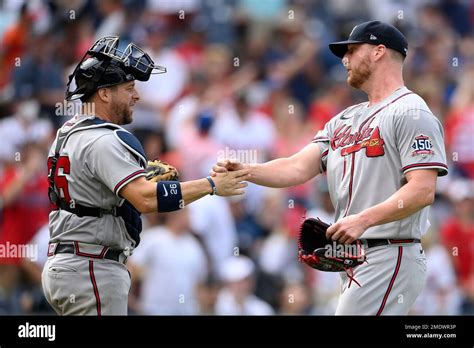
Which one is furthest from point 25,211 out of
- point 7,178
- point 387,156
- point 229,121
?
point 387,156

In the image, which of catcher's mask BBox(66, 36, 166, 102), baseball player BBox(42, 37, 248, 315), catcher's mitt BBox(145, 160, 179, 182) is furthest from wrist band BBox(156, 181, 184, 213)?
catcher's mask BBox(66, 36, 166, 102)

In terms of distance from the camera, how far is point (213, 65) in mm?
11273

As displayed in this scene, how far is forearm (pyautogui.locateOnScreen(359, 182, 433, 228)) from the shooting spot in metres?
4.97

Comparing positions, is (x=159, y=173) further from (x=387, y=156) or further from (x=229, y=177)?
(x=387, y=156)

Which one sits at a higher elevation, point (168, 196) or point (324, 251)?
point (168, 196)

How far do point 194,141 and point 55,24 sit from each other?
8.48ft

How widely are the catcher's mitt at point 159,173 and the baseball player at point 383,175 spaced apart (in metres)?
0.92

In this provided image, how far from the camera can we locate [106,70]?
5332mm

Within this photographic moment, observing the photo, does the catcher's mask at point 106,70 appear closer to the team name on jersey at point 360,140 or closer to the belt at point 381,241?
the team name on jersey at point 360,140

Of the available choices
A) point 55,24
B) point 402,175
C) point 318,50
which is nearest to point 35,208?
point 55,24

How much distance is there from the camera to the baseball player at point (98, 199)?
5.11 metres

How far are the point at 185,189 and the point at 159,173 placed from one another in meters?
0.36

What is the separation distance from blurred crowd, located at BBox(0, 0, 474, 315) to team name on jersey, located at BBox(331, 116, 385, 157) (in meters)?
3.51

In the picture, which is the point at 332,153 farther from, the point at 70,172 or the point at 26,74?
the point at 26,74
